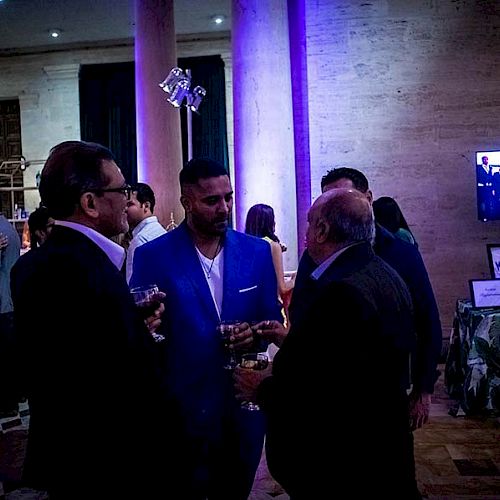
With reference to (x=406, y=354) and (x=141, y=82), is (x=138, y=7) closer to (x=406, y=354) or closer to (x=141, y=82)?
(x=141, y=82)

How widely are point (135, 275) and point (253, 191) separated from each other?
3707 millimetres

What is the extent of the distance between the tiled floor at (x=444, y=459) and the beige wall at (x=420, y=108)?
6.83 ft

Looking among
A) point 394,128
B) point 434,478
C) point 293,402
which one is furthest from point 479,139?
point 293,402

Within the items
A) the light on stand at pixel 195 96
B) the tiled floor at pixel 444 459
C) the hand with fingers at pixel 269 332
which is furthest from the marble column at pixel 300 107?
the hand with fingers at pixel 269 332

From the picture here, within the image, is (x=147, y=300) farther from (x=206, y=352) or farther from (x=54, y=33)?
(x=54, y=33)

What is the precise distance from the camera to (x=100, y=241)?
1.50 meters

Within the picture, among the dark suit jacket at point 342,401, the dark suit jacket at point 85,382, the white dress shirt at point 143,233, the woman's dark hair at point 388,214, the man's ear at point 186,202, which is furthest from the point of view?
the woman's dark hair at point 388,214

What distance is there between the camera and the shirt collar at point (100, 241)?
1.48 m

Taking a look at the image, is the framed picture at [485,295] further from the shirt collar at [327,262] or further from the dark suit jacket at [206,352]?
the shirt collar at [327,262]

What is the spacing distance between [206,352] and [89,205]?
774mm

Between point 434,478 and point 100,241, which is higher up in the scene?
point 100,241

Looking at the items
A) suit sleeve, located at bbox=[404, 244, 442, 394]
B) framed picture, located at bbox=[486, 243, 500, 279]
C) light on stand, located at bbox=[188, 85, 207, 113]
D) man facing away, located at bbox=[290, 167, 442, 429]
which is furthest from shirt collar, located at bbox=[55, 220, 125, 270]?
light on stand, located at bbox=[188, 85, 207, 113]

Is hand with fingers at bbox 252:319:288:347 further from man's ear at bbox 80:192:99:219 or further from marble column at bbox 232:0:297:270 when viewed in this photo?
marble column at bbox 232:0:297:270

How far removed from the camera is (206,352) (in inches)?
83.0
